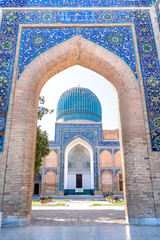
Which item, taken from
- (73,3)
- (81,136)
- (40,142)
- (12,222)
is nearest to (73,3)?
(73,3)

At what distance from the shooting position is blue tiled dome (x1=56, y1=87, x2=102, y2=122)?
18.4m

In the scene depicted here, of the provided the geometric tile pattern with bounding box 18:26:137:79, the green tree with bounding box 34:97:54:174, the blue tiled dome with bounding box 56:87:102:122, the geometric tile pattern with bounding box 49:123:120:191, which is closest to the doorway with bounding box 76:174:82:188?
the geometric tile pattern with bounding box 49:123:120:191

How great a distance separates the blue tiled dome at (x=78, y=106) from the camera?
18398 mm

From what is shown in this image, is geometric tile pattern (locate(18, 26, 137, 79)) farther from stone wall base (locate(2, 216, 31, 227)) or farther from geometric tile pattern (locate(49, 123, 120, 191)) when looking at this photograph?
geometric tile pattern (locate(49, 123, 120, 191))

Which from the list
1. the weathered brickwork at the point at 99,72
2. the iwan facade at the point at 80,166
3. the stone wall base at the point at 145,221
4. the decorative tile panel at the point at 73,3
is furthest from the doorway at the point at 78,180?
the decorative tile panel at the point at 73,3

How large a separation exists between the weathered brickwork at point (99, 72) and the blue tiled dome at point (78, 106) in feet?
43.2

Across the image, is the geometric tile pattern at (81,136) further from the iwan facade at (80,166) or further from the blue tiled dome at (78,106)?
the blue tiled dome at (78,106)

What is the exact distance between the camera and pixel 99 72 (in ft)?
16.9

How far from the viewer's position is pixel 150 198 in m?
3.55

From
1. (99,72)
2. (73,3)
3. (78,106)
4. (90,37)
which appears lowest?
(99,72)

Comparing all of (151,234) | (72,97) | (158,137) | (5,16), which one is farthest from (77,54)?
(72,97)

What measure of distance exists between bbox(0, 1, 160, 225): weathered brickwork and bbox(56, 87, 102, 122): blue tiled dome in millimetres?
13160

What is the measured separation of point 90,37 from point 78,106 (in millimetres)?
13767

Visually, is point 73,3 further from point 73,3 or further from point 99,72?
point 99,72
